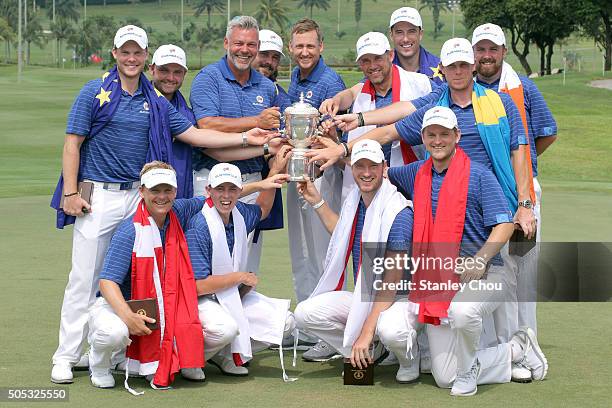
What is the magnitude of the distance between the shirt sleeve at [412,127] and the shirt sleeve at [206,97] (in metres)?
1.35


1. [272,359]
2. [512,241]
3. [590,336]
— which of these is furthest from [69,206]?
[590,336]

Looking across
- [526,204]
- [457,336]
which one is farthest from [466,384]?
[526,204]

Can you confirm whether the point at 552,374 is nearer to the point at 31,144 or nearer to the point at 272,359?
the point at 272,359

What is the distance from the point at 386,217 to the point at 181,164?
1.57 meters

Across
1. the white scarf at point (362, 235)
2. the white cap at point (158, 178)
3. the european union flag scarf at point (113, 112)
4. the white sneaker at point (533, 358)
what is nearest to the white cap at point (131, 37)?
the european union flag scarf at point (113, 112)

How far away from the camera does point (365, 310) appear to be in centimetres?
A: 709

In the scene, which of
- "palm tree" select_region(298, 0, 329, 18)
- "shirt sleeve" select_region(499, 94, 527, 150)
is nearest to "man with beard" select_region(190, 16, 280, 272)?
"shirt sleeve" select_region(499, 94, 527, 150)

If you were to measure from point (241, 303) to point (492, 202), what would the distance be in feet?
5.82

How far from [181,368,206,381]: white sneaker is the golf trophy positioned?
4.70ft

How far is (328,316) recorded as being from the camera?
723 centimetres

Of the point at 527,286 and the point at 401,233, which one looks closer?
the point at 401,233

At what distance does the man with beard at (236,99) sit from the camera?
797cm

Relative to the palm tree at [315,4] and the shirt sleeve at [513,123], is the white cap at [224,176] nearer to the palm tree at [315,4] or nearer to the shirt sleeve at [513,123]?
the shirt sleeve at [513,123]

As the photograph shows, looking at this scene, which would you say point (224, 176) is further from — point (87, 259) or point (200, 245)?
point (87, 259)
